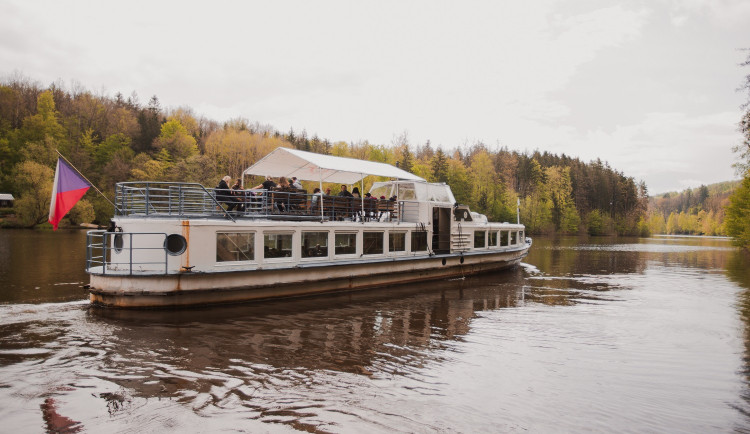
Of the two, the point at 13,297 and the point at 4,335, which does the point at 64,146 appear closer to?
the point at 13,297

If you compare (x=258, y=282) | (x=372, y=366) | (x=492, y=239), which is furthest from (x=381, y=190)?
(x=372, y=366)

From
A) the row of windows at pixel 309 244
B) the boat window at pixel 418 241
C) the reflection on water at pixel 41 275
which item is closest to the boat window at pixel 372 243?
the row of windows at pixel 309 244

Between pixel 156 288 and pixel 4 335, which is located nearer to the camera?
pixel 4 335

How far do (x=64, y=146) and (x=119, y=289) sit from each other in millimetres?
92046

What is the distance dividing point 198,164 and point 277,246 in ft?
200

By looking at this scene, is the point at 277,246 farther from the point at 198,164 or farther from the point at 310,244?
the point at 198,164

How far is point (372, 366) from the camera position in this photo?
8.89m

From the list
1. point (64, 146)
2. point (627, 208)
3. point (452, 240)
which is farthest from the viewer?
point (627, 208)

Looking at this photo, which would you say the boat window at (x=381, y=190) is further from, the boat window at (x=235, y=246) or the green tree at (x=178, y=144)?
the green tree at (x=178, y=144)

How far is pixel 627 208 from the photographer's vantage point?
121938mm

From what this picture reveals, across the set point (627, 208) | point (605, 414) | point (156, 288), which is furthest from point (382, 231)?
point (627, 208)

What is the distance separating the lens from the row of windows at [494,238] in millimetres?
23744

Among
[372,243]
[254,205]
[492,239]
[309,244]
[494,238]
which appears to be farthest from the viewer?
[494,238]

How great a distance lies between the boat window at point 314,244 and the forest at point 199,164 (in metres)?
51.7
